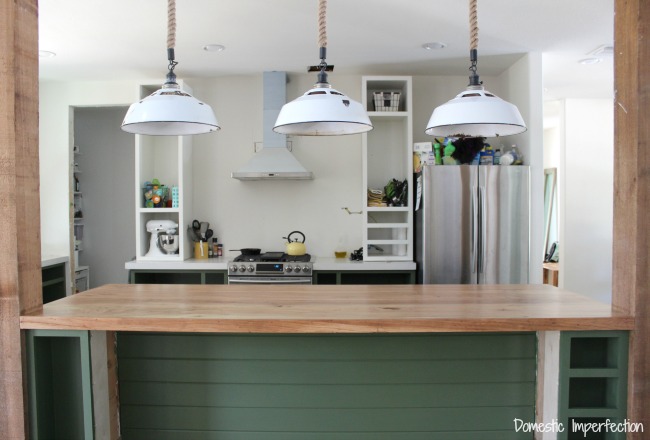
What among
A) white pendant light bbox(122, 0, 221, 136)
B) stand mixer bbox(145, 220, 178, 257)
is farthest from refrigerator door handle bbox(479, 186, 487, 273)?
stand mixer bbox(145, 220, 178, 257)

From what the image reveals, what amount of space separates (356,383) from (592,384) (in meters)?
0.96

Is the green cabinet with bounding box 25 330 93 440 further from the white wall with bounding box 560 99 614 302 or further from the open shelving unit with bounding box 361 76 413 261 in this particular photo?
the white wall with bounding box 560 99 614 302

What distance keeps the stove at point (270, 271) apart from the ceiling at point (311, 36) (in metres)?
1.78

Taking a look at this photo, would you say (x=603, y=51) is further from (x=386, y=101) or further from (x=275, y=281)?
(x=275, y=281)

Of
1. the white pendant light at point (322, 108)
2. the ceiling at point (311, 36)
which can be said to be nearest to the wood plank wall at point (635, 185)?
the white pendant light at point (322, 108)

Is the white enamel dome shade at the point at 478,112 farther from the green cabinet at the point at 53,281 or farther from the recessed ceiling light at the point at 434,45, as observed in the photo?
the green cabinet at the point at 53,281

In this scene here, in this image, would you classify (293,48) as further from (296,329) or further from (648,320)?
(648,320)

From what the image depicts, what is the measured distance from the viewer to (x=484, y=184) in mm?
3846

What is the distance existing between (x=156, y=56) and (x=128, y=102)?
3.05ft

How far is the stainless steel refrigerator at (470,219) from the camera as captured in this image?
384cm

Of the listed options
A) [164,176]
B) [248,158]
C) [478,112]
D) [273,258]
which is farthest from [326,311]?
[164,176]

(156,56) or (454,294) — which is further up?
(156,56)

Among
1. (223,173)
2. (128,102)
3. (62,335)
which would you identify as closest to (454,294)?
(62,335)

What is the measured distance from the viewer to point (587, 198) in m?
5.55
